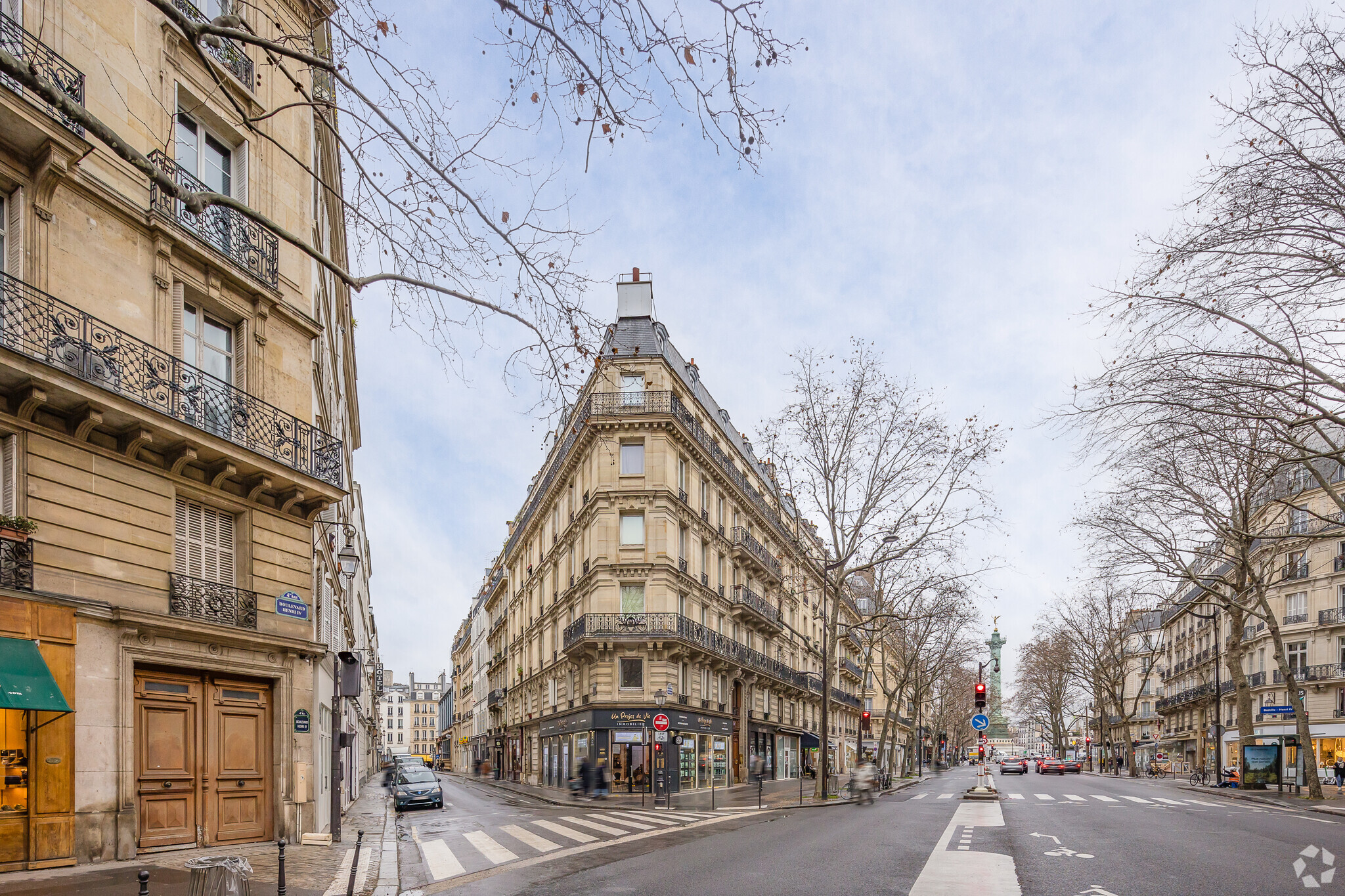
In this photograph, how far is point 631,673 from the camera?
3716cm

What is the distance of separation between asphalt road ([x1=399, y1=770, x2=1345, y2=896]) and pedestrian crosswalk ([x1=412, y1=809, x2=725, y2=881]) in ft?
0.23

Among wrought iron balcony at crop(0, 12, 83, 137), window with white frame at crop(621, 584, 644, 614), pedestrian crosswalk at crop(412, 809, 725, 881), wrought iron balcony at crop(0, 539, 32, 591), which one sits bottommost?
pedestrian crosswalk at crop(412, 809, 725, 881)

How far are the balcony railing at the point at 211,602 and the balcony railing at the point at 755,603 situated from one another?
104ft

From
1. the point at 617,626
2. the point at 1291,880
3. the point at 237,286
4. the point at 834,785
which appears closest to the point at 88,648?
the point at 237,286

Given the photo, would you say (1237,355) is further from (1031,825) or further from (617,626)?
(617,626)

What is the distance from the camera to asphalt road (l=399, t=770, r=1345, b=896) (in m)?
10.6

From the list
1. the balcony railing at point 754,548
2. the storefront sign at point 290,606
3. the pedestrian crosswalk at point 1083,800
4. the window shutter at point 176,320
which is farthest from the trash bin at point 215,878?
the balcony railing at point 754,548

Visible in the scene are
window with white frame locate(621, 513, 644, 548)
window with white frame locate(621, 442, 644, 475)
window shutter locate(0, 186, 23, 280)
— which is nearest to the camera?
window shutter locate(0, 186, 23, 280)

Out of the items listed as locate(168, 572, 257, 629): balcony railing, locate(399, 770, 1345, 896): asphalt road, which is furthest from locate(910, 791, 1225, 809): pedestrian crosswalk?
locate(168, 572, 257, 629): balcony railing

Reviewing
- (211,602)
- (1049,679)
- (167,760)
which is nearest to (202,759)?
(167,760)

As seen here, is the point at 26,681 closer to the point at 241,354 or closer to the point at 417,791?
the point at 241,354

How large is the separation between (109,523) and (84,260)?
3.57m

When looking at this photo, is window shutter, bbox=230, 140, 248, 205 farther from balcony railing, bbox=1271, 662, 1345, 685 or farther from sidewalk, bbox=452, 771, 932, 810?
balcony railing, bbox=1271, 662, 1345, 685

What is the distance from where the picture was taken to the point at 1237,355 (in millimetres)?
13555
